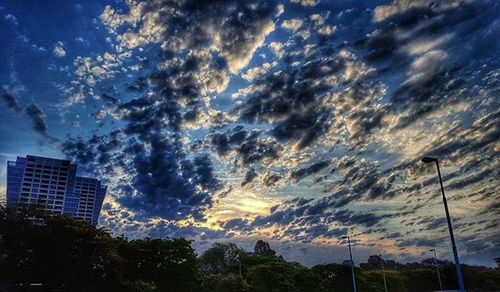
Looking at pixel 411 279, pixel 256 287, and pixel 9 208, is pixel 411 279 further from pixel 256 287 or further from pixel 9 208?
pixel 9 208

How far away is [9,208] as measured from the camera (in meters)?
40.9

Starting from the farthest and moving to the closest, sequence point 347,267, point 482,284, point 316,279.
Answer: point 482,284 < point 347,267 < point 316,279

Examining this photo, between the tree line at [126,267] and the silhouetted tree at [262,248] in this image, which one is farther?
the silhouetted tree at [262,248]

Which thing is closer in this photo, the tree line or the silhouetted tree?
the tree line

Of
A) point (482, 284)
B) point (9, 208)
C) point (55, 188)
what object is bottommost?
point (482, 284)

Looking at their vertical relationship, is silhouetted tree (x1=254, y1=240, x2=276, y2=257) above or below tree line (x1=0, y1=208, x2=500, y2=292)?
above

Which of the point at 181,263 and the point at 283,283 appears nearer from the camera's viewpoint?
the point at 181,263

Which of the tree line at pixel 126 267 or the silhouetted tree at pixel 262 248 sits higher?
the silhouetted tree at pixel 262 248

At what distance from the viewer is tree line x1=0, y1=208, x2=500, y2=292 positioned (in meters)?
39.5

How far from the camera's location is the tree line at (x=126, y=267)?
39.5 m

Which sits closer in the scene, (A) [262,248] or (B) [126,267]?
(B) [126,267]

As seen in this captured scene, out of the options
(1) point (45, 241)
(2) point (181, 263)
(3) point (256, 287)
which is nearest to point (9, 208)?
(1) point (45, 241)

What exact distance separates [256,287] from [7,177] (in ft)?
541

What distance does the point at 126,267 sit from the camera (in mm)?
55000
